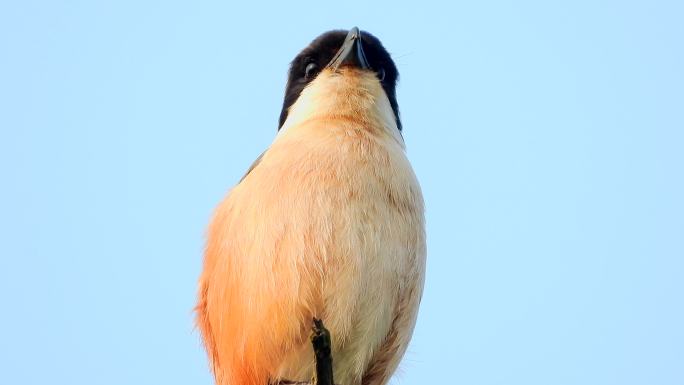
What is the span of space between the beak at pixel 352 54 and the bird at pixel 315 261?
66 centimetres

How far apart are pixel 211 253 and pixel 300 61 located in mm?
1918

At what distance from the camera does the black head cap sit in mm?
7754

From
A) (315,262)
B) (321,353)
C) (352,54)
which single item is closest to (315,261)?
(315,262)

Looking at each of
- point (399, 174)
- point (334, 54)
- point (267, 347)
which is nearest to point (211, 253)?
point (267, 347)

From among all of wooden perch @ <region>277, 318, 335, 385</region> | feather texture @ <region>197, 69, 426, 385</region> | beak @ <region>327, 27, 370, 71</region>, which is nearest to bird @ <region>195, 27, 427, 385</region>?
feather texture @ <region>197, 69, 426, 385</region>

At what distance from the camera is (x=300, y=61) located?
7.95m

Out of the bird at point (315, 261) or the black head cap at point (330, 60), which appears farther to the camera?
the black head cap at point (330, 60)

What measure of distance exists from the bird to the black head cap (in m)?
0.88

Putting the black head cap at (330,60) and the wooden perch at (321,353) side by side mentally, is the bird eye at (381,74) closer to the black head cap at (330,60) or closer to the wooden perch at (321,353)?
the black head cap at (330,60)

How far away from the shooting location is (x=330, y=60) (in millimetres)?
7723

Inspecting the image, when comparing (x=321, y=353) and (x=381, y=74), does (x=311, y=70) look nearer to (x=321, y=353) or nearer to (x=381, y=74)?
(x=381, y=74)

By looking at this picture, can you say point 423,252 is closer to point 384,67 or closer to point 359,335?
point 359,335

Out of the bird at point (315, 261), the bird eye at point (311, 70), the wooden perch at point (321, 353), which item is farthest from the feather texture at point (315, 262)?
the bird eye at point (311, 70)

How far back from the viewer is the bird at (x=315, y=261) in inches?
243
